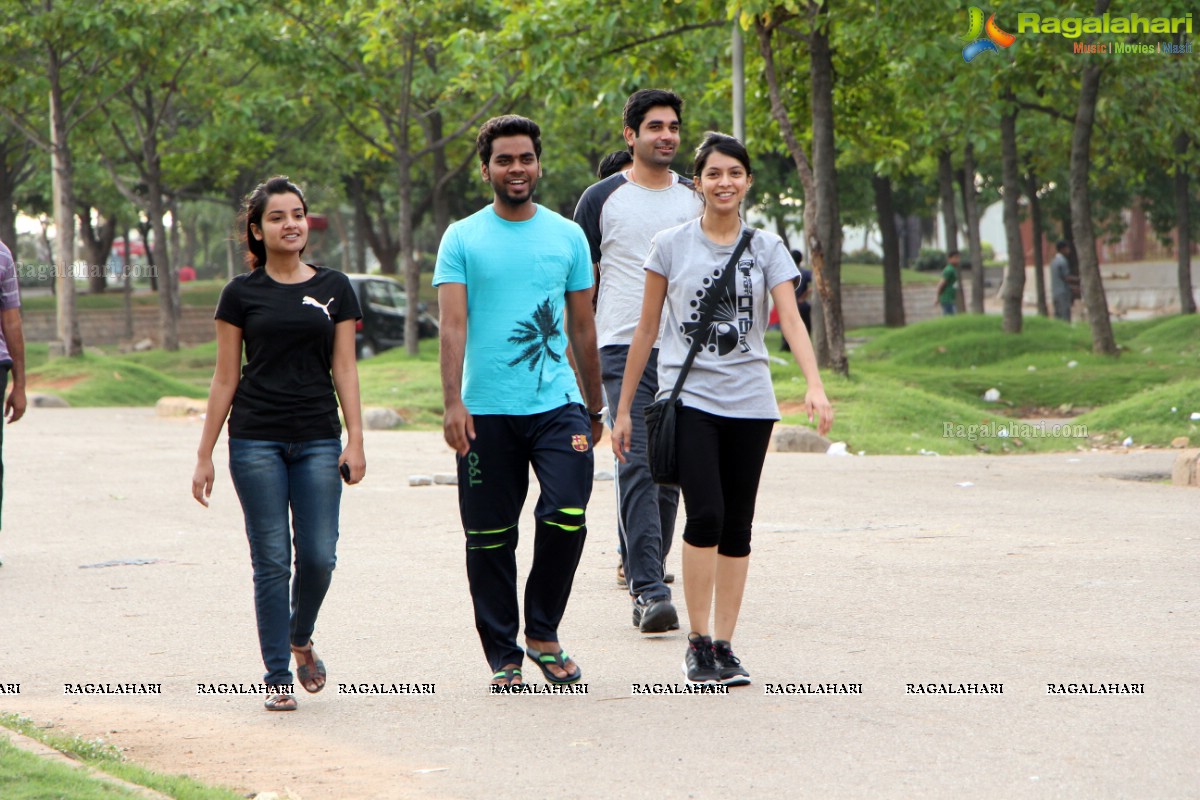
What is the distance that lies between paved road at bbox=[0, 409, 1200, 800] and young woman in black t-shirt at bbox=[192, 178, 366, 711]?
0.34 metres

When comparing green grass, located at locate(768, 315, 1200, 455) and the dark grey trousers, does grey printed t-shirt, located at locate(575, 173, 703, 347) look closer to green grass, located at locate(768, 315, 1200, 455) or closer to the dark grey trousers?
the dark grey trousers

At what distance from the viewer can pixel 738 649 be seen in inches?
226

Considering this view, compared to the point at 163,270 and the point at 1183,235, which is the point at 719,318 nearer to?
the point at 1183,235

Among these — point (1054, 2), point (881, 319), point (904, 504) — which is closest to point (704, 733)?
point (904, 504)

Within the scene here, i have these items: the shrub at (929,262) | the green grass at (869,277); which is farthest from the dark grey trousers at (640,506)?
the shrub at (929,262)

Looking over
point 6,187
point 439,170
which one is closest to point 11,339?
point 439,170

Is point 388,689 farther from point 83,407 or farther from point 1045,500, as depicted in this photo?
point 83,407

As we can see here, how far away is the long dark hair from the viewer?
16.6ft

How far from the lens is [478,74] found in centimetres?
1964

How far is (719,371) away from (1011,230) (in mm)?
21645

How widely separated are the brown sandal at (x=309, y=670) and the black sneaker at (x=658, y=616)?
1375 mm

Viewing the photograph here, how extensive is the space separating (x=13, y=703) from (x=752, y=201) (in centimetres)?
3317

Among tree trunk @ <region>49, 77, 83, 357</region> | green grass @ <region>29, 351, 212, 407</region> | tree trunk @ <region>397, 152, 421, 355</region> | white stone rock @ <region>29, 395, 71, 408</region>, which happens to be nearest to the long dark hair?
white stone rock @ <region>29, 395, 71, 408</region>

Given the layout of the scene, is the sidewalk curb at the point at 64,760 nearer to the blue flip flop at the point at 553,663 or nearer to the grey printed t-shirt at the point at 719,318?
the blue flip flop at the point at 553,663
